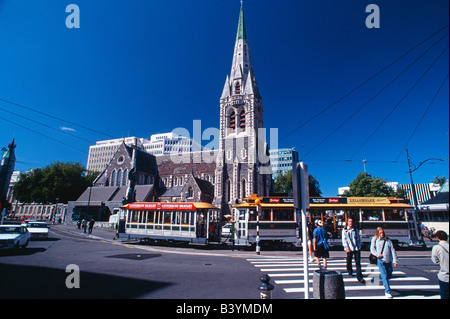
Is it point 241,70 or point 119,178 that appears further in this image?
point 241,70

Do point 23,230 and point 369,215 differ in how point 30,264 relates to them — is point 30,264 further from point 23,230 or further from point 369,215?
point 369,215

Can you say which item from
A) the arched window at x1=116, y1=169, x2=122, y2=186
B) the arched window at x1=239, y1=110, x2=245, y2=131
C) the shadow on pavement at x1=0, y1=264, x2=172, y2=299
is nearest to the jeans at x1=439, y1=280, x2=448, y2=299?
the shadow on pavement at x1=0, y1=264, x2=172, y2=299

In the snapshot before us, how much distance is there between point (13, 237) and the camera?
39.5ft

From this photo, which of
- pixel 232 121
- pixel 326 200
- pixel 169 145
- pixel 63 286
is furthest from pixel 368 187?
pixel 169 145

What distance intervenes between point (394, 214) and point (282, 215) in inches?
307

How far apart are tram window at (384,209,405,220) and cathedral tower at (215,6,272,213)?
21494 millimetres

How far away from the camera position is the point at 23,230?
13.8m

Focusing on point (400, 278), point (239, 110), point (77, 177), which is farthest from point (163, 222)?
point (77, 177)

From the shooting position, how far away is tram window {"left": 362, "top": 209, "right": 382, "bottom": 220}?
16.1 m

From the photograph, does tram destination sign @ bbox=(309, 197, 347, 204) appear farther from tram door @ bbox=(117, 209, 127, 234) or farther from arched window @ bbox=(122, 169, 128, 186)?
arched window @ bbox=(122, 169, 128, 186)

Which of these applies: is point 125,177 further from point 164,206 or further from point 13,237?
point 13,237

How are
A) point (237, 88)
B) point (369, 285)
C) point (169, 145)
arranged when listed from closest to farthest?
point (369, 285), point (237, 88), point (169, 145)

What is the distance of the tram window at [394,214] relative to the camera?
15953 mm
